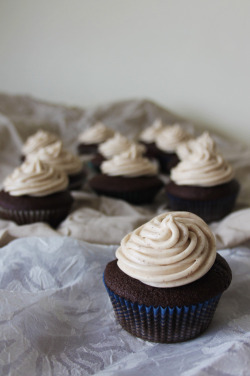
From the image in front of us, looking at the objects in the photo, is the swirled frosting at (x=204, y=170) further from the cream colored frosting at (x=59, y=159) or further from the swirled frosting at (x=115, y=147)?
A: the swirled frosting at (x=115, y=147)

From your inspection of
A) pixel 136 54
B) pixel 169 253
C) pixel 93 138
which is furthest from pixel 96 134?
pixel 169 253

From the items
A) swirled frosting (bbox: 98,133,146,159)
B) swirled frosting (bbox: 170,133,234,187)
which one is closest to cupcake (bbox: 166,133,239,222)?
swirled frosting (bbox: 170,133,234,187)

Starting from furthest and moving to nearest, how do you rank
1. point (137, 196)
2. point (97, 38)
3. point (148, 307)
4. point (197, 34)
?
point (97, 38), point (197, 34), point (137, 196), point (148, 307)

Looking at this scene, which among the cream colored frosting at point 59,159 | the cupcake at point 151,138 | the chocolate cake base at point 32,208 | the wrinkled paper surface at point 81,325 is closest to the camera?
the wrinkled paper surface at point 81,325

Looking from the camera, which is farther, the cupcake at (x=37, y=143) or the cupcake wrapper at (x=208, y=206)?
the cupcake at (x=37, y=143)

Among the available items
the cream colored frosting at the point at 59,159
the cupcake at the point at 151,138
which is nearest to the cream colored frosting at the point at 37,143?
the cream colored frosting at the point at 59,159

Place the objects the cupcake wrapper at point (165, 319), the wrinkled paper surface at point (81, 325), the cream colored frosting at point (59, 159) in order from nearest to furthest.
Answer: the wrinkled paper surface at point (81, 325)
the cupcake wrapper at point (165, 319)
the cream colored frosting at point (59, 159)

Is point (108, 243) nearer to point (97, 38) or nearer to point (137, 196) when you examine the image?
point (137, 196)

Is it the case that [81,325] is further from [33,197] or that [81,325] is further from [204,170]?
[204,170]

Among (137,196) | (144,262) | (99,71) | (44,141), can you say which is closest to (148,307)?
(144,262)
